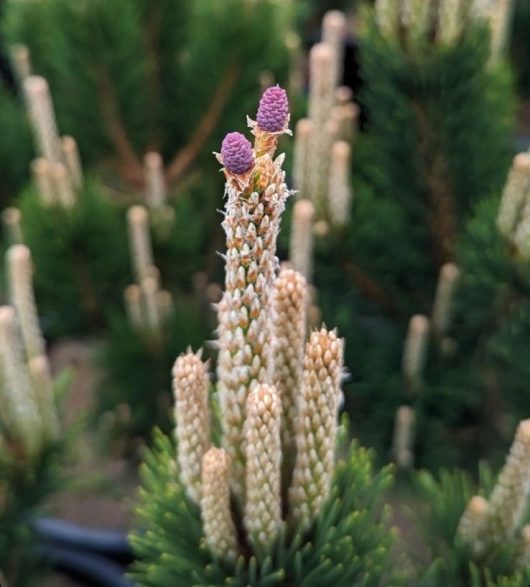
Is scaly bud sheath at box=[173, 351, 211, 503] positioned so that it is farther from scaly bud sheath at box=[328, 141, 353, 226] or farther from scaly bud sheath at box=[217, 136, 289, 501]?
scaly bud sheath at box=[328, 141, 353, 226]

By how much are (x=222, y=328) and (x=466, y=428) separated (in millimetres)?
480

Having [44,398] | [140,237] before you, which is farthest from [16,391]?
[140,237]

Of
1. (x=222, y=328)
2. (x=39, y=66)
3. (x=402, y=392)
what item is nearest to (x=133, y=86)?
(x=39, y=66)

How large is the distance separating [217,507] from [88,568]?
2.04ft

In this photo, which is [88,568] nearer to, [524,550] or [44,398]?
[44,398]

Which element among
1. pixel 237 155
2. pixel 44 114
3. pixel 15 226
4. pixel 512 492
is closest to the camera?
pixel 237 155

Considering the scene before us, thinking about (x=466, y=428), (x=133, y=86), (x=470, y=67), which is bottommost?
(x=466, y=428)

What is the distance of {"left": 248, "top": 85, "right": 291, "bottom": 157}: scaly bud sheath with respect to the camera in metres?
0.25

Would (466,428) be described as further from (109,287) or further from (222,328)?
(222,328)

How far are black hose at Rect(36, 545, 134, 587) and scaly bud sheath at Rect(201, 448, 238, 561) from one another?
1.86 feet

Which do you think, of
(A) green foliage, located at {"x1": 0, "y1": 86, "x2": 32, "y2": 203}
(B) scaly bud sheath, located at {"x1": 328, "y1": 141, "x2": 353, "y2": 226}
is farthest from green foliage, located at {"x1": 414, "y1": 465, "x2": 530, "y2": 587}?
(A) green foliage, located at {"x1": 0, "y1": 86, "x2": 32, "y2": 203}

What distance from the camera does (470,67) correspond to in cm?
52

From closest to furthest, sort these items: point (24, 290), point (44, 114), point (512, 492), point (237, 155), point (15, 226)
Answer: point (237, 155)
point (512, 492)
point (24, 290)
point (44, 114)
point (15, 226)

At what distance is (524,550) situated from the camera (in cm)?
38
